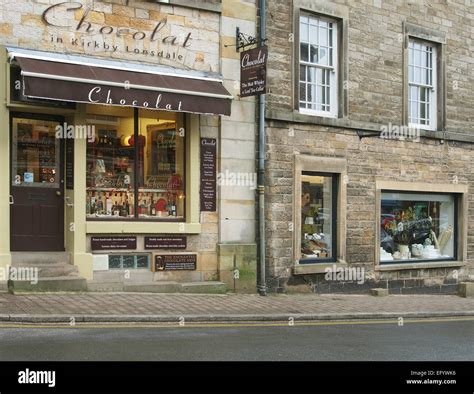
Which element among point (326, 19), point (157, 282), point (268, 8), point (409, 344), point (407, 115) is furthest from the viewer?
point (407, 115)

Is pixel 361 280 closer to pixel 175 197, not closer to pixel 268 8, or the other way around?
pixel 175 197

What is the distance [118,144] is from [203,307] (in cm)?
369

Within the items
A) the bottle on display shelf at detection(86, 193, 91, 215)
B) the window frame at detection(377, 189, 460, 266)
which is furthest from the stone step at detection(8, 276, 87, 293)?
the window frame at detection(377, 189, 460, 266)

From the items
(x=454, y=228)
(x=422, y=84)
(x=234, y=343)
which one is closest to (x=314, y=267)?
(x=454, y=228)

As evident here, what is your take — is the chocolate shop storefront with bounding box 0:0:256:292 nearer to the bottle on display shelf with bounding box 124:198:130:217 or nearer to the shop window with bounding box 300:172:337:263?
the bottle on display shelf with bounding box 124:198:130:217

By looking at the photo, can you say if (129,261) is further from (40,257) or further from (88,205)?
(40,257)

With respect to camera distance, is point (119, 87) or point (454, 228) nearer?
point (119, 87)

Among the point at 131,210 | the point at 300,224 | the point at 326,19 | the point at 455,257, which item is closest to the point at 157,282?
the point at 131,210

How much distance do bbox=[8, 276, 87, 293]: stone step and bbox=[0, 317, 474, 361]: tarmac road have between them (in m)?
2.42

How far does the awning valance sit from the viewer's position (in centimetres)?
1159

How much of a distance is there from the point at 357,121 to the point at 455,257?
519 centimetres

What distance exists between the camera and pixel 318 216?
53.6ft

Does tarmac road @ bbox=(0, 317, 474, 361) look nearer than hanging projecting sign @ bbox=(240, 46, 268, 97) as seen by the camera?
Yes
